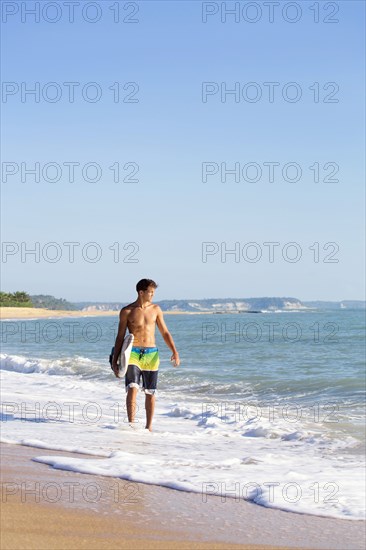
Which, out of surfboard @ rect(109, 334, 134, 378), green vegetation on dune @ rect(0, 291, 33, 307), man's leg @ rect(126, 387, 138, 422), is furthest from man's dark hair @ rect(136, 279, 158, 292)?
green vegetation on dune @ rect(0, 291, 33, 307)

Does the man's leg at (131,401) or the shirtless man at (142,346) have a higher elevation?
the shirtless man at (142,346)

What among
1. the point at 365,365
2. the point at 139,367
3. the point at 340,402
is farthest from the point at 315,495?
the point at 365,365

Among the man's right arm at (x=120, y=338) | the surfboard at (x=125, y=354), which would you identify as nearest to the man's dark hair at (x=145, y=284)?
the man's right arm at (x=120, y=338)

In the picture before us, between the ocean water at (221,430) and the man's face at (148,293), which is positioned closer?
the ocean water at (221,430)

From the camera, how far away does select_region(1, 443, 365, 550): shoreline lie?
3.85m

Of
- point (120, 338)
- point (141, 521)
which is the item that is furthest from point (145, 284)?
point (141, 521)

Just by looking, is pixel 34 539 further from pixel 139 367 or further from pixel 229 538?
pixel 139 367

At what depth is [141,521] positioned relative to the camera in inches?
167

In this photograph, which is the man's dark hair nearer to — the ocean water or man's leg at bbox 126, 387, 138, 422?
man's leg at bbox 126, 387, 138, 422

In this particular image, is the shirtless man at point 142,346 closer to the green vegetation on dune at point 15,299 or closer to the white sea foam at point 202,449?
the white sea foam at point 202,449

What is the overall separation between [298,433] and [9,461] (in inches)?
154

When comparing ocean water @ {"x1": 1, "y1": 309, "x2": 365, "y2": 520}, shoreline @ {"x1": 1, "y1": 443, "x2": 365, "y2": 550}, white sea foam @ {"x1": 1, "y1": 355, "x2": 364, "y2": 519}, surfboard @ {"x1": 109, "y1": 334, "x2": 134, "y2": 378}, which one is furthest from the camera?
surfboard @ {"x1": 109, "y1": 334, "x2": 134, "y2": 378}

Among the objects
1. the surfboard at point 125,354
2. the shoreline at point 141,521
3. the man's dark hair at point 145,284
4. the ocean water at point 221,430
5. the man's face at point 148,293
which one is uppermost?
the man's dark hair at point 145,284

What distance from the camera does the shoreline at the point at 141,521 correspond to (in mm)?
3848
